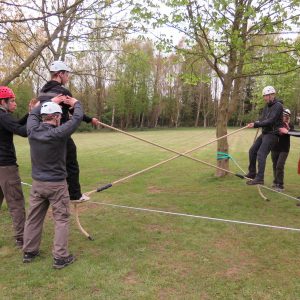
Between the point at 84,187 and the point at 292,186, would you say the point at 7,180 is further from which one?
the point at 292,186

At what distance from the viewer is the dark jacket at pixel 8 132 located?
5.96m

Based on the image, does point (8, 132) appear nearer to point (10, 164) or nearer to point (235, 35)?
point (10, 164)

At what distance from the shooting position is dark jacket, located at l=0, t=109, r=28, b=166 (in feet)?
19.6

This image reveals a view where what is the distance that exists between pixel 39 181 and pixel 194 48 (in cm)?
868

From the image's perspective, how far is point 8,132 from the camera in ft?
20.2

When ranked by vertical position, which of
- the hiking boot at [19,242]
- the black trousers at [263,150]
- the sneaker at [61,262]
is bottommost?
the hiking boot at [19,242]

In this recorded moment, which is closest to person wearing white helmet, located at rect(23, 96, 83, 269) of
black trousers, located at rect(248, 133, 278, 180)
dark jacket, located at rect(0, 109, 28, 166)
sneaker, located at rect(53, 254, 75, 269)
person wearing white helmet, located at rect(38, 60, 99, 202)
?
Result: sneaker, located at rect(53, 254, 75, 269)

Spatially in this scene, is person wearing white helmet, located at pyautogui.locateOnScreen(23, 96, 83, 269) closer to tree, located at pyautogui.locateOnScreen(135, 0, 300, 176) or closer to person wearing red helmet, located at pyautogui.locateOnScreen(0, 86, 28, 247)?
person wearing red helmet, located at pyautogui.locateOnScreen(0, 86, 28, 247)

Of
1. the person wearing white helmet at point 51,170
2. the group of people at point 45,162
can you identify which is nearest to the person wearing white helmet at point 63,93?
the group of people at point 45,162

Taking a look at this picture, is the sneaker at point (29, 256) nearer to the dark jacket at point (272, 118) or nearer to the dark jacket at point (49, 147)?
the dark jacket at point (49, 147)

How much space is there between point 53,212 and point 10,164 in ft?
4.26

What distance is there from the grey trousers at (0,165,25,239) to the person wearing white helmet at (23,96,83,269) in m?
0.76

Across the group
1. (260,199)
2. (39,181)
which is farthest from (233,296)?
(260,199)

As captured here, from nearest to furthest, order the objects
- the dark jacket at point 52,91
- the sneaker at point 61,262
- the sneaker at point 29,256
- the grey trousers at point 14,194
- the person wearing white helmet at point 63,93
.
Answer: the sneaker at point 61,262
the sneaker at point 29,256
the dark jacket at point 52,91
the person wearing white helmet at point 63,93
the grey trousers at point 14,194
